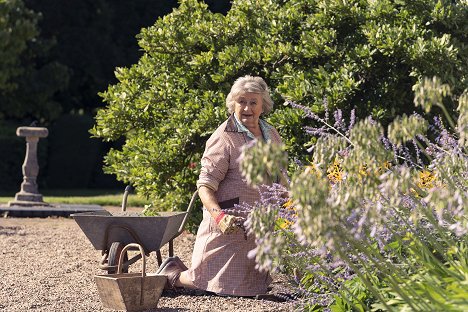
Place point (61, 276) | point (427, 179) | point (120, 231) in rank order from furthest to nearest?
point (61, 276) → point (120, 231) → point (427, 179)

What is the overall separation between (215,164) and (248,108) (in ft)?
1.40

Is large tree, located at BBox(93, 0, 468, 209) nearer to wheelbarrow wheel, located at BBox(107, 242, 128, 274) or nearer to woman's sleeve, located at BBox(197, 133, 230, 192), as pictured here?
woman's sleeve, located at BBox(197, 133, 230, 192)

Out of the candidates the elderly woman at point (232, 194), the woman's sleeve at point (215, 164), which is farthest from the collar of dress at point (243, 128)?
the woman's sleeve at point (215, 164)

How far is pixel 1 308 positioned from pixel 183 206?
10.5ft

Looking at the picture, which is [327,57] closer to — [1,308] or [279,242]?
[1,308]

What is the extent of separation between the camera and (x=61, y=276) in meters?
7.25

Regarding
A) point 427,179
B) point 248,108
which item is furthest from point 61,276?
point 427,179

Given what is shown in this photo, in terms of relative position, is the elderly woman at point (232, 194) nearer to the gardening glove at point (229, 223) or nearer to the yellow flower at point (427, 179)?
the gardening glove at point (229, 223)

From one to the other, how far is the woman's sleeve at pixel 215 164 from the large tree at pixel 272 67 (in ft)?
5.25

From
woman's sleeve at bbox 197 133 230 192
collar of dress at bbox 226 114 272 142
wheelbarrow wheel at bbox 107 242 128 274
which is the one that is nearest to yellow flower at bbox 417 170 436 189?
collar of dress at bbox 226 114 272 142

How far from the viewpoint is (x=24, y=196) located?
14.8 meters

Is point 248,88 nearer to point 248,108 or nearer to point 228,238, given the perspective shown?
point 248,108

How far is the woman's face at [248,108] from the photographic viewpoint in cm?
598

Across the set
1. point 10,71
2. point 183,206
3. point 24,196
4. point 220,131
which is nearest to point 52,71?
point 10,71
